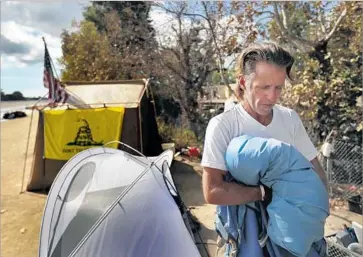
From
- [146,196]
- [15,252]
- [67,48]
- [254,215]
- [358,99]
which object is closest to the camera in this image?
[254,215]

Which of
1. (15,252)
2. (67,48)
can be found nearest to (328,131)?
(15,252)

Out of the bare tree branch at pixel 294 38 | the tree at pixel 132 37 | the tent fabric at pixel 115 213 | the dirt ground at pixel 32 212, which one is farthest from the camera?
the tree at pixel 132 37

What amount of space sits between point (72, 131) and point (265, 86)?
5.16 metres

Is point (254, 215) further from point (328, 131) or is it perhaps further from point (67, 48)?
point (67, 48)

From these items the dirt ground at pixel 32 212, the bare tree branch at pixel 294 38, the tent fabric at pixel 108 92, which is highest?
the bare tree branch at pixel 294 38

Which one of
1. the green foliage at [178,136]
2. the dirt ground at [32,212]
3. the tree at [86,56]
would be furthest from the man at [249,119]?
the tree at [86,56]

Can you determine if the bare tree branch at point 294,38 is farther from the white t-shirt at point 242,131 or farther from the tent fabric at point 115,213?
the white t-shirt at point 242,131

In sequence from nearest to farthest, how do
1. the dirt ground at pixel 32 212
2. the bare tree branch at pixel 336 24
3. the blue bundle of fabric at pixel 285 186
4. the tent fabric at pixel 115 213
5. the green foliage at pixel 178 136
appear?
the blue bundle of fabric at pixel 285 186 < the tent fabric at pixel 115 213 < the dirt ground at pixel 32 212 < the bare tree branch at pixel 336 24 < the green foliage at pixel 178 136

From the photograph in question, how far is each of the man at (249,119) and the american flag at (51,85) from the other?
204 inches

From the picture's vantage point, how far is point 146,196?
6.99ft

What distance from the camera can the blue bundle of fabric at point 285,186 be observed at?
1.16 metres

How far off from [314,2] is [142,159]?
4.52 m

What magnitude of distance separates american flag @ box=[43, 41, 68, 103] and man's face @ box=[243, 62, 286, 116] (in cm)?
527

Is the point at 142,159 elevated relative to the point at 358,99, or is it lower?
lower
